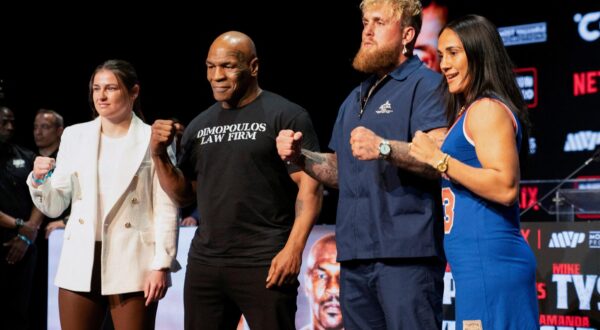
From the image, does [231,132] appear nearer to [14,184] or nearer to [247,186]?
[247,186]

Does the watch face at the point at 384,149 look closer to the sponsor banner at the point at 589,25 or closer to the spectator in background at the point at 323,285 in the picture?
the spectator in background at the point at 323,285

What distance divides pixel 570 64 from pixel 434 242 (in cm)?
443

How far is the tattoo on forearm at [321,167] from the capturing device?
3.11m

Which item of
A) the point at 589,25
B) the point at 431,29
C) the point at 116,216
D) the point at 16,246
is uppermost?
the point at 431,29

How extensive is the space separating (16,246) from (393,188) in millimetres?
4006

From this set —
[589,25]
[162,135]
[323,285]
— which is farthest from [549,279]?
[589,25]

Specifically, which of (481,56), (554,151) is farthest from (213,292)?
(554,151)

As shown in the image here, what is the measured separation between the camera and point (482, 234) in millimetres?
2422

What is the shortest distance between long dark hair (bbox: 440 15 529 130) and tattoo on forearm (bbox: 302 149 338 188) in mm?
737

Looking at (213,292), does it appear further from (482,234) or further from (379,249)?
→ (482,234)

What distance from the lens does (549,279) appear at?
14.1ft

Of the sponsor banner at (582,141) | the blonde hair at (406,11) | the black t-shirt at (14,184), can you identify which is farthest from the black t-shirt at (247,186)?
the sponsor banner at (582,141)

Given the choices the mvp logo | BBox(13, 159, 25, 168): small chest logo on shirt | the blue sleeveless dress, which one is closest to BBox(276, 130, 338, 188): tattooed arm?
the blue sleeveless dress

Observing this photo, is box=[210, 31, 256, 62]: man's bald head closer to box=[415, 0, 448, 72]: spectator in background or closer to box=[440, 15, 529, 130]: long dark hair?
box=[440, 15, 529, 130]: long dark hair
